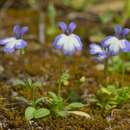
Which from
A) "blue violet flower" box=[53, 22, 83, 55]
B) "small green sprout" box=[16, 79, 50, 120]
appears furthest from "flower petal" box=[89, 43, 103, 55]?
"small green sprout" box=[16, 79, 50, 120]

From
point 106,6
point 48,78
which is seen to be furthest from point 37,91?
point 106,6

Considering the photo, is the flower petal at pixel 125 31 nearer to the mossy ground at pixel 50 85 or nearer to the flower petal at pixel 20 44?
the mossy ground at pixel 50 85

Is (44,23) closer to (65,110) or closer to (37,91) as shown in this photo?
(37,91)

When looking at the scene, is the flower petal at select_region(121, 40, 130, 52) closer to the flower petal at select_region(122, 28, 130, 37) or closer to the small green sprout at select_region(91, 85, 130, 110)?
the flower petal at select_region(122, 28, 130, 37)

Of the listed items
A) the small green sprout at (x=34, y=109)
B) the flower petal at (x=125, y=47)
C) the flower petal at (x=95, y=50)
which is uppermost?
the flower petal at (x=125, y=47)

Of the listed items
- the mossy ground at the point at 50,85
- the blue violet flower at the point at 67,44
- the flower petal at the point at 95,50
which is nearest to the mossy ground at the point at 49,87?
the mossy ground at the point at 50,85

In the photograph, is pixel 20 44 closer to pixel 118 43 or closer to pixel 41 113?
pixel 41 113

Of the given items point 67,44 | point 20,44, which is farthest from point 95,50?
A: point 20,44

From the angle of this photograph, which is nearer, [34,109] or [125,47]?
[34,109]

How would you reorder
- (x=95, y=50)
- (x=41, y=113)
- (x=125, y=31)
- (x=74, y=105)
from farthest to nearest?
1. (x=95, y=50)
2. (x=125, y=31)
3. (x=74, y=105)
4. (x=41, y=113)
